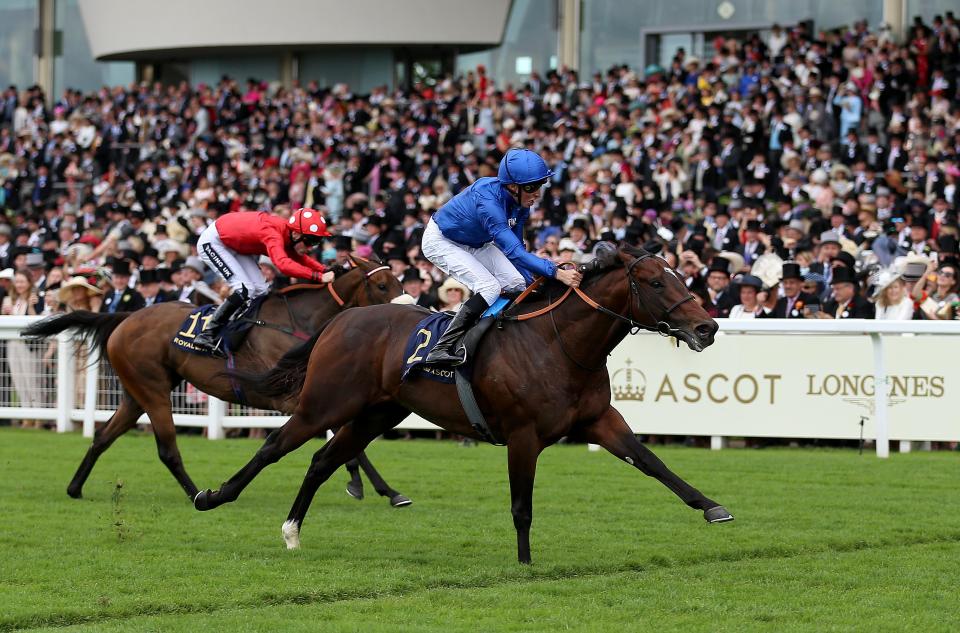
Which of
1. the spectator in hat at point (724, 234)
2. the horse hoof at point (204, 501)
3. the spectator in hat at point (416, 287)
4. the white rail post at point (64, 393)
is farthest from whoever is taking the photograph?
the spectator in hat at point (724, 234)

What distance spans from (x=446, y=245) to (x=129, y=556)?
235 cm

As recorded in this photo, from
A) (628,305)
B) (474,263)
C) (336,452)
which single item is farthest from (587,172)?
(628,305)

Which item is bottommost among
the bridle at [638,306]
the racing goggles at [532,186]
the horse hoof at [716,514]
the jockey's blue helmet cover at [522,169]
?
the horse hoof at [716,514]

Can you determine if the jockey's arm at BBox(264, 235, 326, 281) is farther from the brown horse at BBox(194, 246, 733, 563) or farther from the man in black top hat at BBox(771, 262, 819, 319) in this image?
the man in black top hat at BBox(771, 262, 819, 319)

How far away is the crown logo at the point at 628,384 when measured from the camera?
12.7m

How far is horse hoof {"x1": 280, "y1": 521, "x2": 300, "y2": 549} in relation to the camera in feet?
25.2

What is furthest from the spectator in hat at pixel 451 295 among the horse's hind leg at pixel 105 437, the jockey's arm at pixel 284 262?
the horse's hind leg at pixel 105 437

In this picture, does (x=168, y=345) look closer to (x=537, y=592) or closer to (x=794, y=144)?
(x=537, y=592)

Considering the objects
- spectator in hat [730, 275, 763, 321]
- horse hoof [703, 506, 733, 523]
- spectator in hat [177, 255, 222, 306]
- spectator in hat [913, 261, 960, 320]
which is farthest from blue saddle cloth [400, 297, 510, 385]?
spectator in hat [177, 255, 222, 306]

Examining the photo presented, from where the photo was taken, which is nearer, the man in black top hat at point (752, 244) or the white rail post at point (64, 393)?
the white rail post at point (64, 393)

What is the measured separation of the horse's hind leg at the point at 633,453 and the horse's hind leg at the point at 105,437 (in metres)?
4.23

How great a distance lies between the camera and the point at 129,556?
24.2 feet

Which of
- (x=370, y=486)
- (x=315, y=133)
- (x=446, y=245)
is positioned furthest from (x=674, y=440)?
(x=315, y=133)

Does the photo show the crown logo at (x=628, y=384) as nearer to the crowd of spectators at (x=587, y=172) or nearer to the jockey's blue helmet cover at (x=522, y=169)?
the crowd of spectators at (x=587, y=172)
